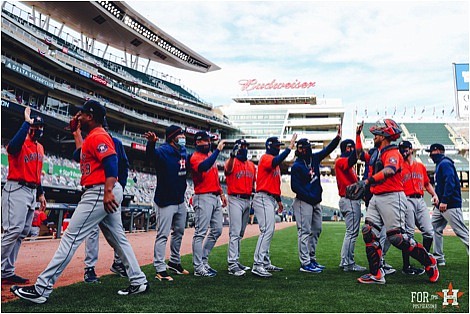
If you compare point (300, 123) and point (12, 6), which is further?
A: point (300, 123)

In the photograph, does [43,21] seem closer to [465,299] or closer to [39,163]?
[39,163]

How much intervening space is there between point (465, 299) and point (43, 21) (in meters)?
44.4

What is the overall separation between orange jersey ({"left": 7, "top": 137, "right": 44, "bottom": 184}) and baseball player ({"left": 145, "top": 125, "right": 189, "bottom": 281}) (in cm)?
139

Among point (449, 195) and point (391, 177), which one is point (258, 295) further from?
point (449, 195)

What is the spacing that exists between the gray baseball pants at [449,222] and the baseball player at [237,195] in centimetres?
319

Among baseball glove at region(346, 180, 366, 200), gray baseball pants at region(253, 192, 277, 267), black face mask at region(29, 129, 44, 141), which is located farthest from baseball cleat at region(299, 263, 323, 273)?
black face mask at region(29, 129, 44, 141)

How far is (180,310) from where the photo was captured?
3223 mm

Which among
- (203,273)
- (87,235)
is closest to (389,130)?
(203,273)

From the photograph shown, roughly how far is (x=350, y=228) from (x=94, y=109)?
404 centimetres

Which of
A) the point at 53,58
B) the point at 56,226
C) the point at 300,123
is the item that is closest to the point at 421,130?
the point at 300,123

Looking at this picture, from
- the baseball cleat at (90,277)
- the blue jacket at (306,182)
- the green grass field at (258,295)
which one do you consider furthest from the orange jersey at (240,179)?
the baseball cleat at (90,277)

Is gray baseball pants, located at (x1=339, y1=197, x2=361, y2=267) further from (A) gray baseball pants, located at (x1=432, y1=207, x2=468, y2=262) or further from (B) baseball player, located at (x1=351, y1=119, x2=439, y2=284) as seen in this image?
(A) gray baseball pants, located at (x1=432, y1=207, x2=468, y2=262)

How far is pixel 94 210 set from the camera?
3715 millimetres

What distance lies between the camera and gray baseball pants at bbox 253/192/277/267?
521 centimetres
